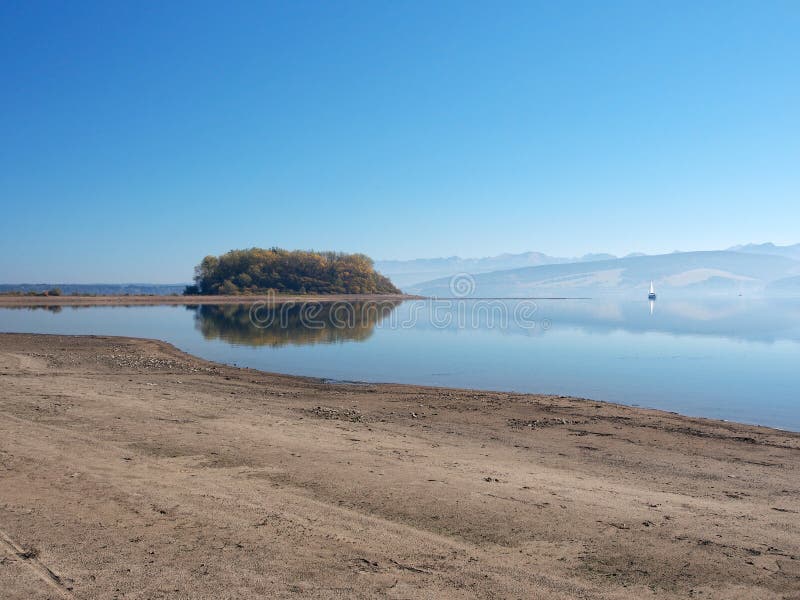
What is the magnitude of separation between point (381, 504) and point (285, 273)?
115 m

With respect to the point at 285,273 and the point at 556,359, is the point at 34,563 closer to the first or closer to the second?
the point at 556,359

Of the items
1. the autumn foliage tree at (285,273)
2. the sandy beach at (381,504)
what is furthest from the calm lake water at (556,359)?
the autumn foliage tree at (285,273)

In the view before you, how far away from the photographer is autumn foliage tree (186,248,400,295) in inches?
4414

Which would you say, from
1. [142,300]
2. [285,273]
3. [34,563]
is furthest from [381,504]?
[285,273]

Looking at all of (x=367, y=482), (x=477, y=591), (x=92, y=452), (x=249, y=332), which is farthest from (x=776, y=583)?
(x=249, y=332)

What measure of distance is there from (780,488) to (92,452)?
30.2 ft

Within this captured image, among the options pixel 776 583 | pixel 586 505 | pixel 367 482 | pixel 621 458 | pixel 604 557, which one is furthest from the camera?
pixel 621 458

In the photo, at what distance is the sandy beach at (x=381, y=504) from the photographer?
5.06 meters

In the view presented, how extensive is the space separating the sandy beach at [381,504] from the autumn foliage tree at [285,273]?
331 ft

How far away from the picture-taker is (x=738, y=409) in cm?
1517

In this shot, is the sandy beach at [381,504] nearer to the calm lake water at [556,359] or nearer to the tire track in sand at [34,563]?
the tire track in sand at [34,563]

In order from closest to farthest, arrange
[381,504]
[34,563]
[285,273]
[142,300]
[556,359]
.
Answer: [34,563] < [381,504] < [556,359] < [142,300] < [285,273]

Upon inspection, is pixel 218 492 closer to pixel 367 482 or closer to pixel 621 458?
pixel 367 482

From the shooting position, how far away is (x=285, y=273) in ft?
392
